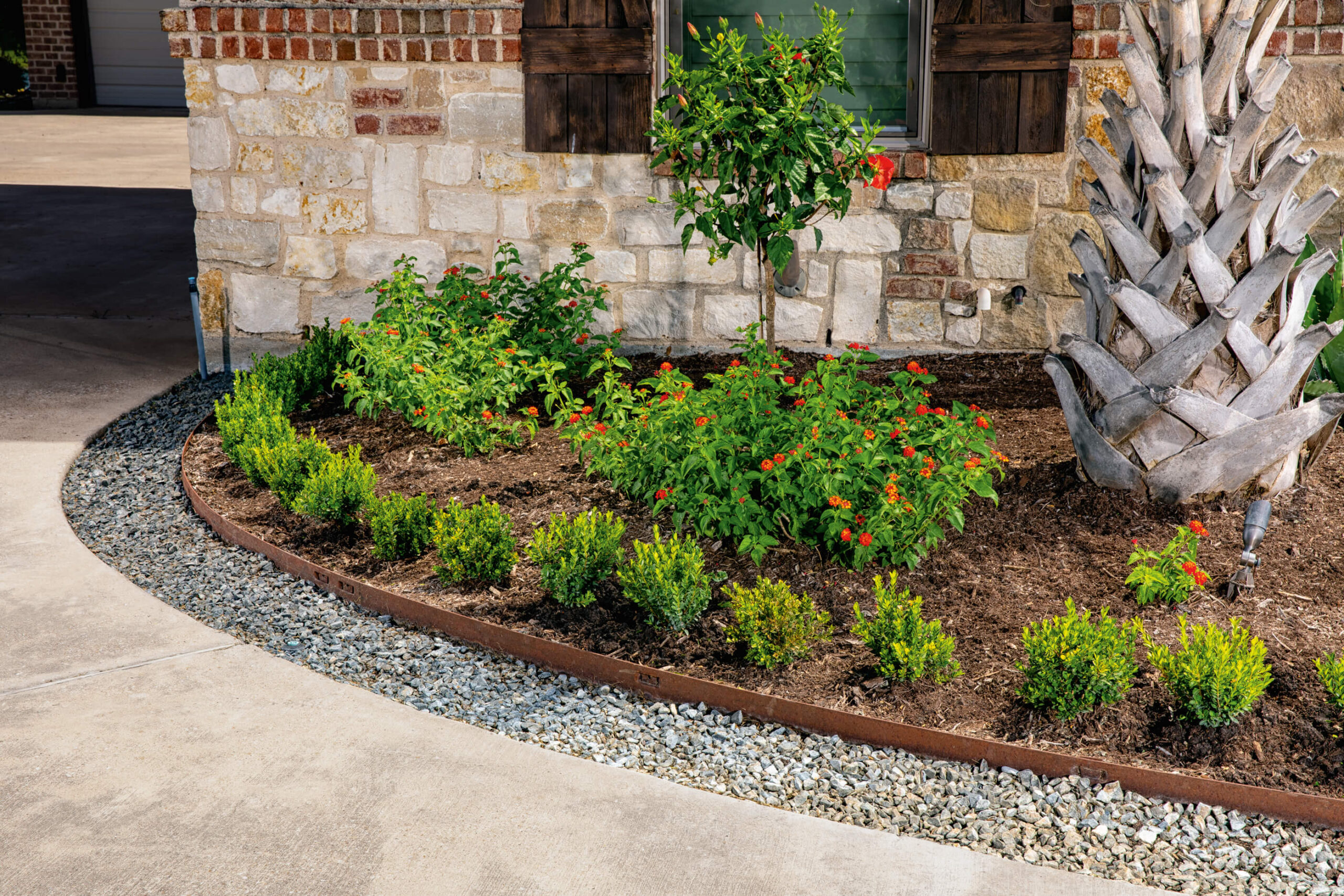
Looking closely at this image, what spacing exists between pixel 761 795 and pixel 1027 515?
5.25ft

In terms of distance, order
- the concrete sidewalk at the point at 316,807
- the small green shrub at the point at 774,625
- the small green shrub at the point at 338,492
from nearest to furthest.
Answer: the concrete sidewalk at the point at 316,807, the small green shrub at the point at 774,625, the small green shrub at the point at 338,492

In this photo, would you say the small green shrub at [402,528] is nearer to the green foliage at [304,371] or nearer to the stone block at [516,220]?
the green foliage at [304,371]

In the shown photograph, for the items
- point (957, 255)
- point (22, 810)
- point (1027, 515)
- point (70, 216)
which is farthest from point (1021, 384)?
point (70, 216)

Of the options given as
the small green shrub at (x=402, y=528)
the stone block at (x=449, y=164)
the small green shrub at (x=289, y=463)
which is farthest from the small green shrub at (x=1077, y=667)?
the stone block at (x=449, y=164)

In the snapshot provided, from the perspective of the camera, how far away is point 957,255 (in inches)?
222

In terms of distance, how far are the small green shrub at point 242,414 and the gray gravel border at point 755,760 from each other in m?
0.66

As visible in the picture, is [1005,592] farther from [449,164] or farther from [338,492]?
[449,164]

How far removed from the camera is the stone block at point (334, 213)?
19.4 feet

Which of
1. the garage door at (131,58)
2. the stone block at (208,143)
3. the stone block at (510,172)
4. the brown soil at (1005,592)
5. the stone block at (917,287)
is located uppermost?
the garage door at (131,58)

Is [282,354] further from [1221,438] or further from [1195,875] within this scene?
[1195,875]

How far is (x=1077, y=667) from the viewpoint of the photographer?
3.01 meters

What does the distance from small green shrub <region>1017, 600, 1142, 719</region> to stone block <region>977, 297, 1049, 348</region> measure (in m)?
2.86

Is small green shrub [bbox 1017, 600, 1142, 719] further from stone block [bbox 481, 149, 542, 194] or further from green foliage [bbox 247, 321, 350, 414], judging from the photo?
stone block [bbox 481, 149, 542, 194]

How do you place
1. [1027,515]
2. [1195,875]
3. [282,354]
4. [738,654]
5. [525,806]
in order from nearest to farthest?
1. [1195,875]
2. [525,806]
3. [738,654]
4. [1027,515]
5. [282,354]
